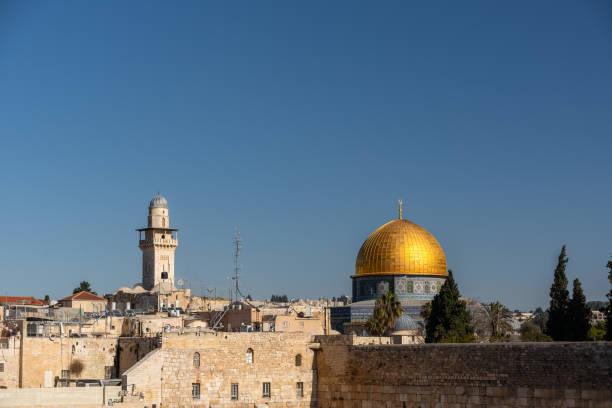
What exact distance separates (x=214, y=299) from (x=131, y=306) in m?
5.44

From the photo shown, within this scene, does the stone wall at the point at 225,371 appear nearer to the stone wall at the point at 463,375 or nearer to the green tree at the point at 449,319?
the stone wall at the point at 463,375

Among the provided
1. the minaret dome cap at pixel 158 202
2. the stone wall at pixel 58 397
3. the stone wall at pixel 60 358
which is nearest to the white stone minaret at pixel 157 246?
the minaret dome cap at pixel 158 202

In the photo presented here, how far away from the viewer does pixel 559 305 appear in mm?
34250

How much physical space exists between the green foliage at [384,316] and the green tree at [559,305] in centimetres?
996

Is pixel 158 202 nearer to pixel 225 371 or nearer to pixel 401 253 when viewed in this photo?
pixel 401 253

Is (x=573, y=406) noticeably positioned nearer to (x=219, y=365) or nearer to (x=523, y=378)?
(x=523, y=378)

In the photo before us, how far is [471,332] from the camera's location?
3516cm

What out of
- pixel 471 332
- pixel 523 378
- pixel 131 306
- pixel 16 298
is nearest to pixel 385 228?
pixel 131 306

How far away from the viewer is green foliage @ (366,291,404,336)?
4281 cm

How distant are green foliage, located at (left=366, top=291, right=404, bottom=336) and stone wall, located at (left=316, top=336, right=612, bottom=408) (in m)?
12.9

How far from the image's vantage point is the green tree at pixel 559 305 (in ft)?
111

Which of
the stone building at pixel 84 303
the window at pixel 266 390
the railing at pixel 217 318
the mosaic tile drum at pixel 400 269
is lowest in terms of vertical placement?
the window at pixel 266 390

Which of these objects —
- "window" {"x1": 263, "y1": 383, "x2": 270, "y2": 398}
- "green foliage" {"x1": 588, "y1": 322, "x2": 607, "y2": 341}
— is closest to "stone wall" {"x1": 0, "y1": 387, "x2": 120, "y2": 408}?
"window" {"x1": 263, "y1": 383, "x2": 270, "y2": 398}

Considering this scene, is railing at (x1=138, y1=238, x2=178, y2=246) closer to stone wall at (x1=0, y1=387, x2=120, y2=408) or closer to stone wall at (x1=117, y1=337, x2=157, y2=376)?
stone wall at (x1=117, y1=337, x2=157, y2=376)
